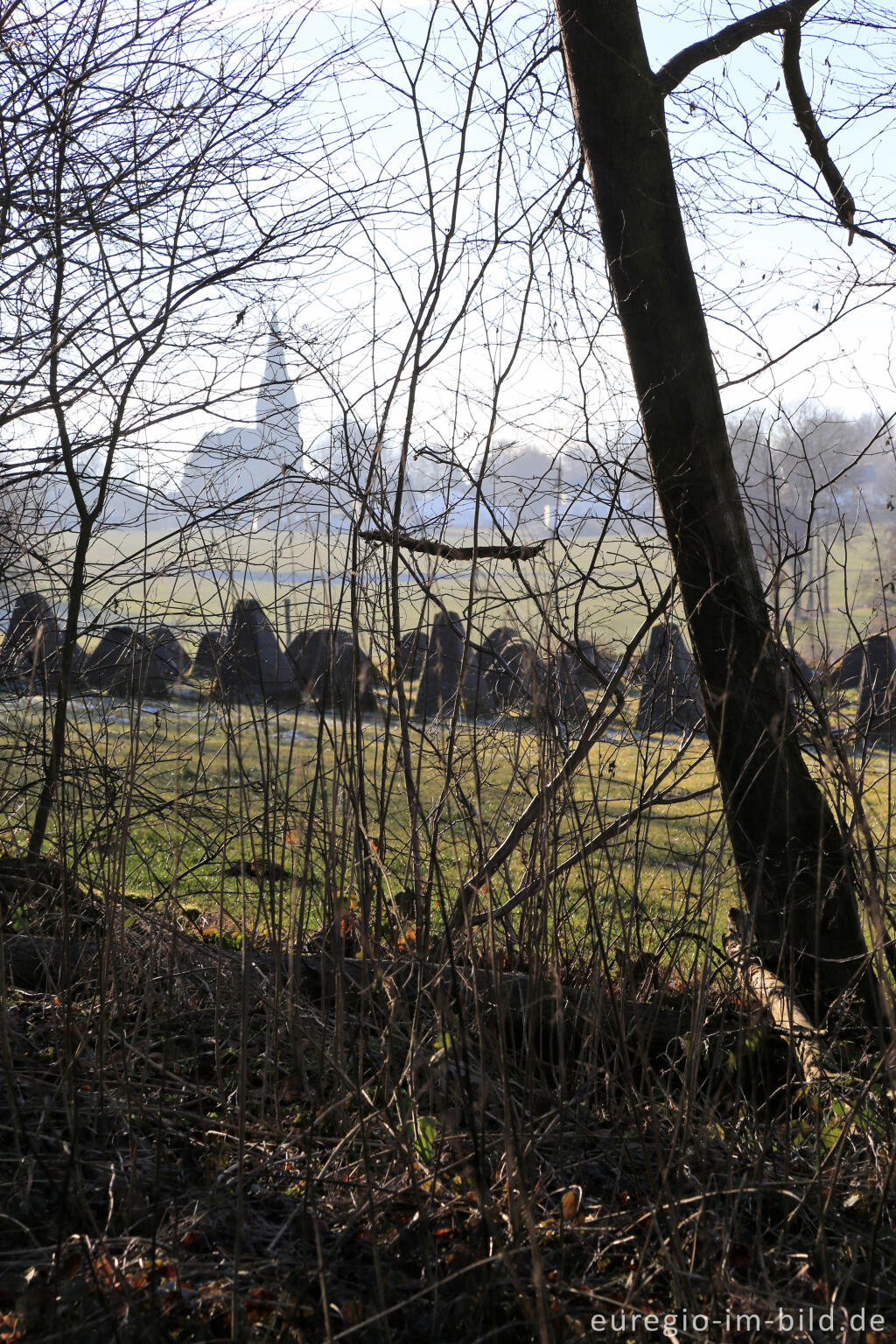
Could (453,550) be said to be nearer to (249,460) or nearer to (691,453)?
(691,453)

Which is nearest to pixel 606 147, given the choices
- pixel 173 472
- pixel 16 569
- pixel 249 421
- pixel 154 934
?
pixel 249 421

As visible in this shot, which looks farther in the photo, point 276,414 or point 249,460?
point 249,460

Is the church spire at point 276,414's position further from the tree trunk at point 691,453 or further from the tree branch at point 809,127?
the tree branch at point 809,127

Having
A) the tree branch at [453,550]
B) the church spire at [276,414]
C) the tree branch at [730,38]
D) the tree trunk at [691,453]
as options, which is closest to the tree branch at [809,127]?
the tree branch at [730,38]

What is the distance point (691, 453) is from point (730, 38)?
6.41ft

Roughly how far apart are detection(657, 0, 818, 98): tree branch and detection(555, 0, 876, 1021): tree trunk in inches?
6.5

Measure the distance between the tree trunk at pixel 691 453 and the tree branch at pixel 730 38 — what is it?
0.17 metres

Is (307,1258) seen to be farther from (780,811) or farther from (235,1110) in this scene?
(780,811)

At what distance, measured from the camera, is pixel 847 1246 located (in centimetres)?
219

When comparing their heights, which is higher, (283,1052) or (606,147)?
(606,147)

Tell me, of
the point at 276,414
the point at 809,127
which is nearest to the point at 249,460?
the point at 276,414

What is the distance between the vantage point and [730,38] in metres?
4.21

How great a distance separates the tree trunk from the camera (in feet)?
12.1

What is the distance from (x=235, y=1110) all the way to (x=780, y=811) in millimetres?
2292
